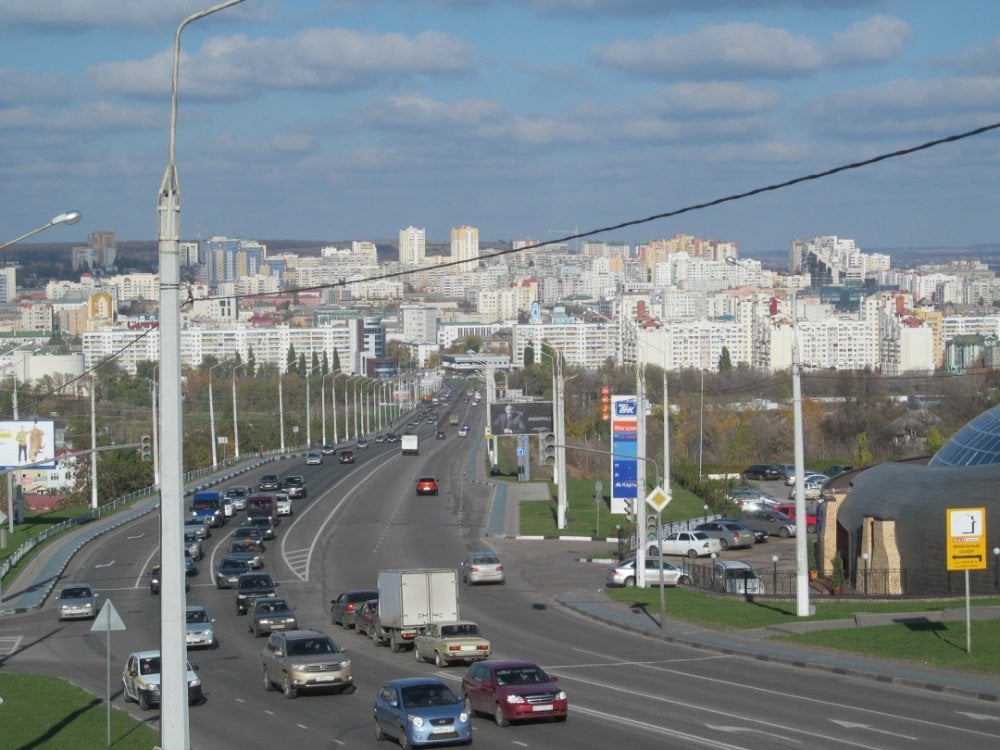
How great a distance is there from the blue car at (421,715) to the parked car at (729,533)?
119ft

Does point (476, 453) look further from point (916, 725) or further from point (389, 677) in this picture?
point (916, 725)

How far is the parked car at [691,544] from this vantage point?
182 ft

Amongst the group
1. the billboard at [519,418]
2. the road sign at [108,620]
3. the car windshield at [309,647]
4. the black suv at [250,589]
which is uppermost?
the billboard at [519,418]

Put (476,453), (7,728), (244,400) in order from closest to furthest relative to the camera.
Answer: (7,728) < (476,453) < (244,400)

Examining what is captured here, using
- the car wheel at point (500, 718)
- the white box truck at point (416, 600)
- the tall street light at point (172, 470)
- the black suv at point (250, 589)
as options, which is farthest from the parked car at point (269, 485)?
the tall street light at point (172, 470)

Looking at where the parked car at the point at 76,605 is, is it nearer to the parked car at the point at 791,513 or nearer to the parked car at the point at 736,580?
the parked car at the point at 736,580

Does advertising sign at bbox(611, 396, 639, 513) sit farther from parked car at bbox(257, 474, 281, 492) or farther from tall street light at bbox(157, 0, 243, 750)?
tall street light at bbox(157, 0, 243, 750)

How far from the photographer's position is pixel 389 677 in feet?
95.0

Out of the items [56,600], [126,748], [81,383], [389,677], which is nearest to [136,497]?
[56,600]

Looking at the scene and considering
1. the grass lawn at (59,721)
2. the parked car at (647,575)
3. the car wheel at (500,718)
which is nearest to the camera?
the grass lawn at (59,721)

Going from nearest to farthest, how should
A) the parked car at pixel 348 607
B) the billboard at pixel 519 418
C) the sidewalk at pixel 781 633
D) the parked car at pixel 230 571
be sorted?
the sidewalk at pixel 781 633 → the parked car at pixel 348 607 → the parked car at pixel 230 571 → the billboard at pixel 519 418

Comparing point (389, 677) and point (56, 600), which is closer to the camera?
point (389, 677)

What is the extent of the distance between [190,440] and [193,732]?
101 meters

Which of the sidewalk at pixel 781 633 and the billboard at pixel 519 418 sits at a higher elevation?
the billboard at pixel 519 418
